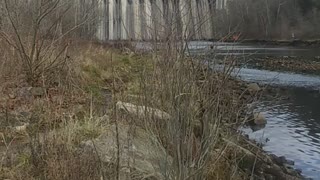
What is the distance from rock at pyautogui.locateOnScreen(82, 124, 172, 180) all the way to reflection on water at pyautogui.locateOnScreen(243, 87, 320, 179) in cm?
353

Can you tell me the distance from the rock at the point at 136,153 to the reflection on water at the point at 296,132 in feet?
11.6

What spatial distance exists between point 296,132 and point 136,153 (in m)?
8.64

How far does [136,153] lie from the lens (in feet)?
16.4

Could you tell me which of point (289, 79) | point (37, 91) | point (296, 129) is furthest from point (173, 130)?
point (289, 79)

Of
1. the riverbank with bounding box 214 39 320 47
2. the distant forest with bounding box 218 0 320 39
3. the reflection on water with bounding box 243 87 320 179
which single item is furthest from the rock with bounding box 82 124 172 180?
the distant forest with bounding box 218 0 320 39

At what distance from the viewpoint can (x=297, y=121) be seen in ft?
46.2

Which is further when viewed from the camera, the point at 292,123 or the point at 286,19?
the point at 286,19

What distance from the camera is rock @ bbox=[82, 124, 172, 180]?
14.3 ft

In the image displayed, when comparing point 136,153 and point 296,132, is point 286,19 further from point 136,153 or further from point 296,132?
point 136,153

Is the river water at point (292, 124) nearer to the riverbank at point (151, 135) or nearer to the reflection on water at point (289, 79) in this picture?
the riverbank at point (151, 135)

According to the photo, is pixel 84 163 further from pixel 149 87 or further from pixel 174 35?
pixel 174 35

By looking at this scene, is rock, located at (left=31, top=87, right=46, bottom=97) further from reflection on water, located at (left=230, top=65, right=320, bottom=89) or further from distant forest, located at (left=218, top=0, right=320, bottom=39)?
distant forest, located at (left=218, top=0, right=320, bottom=39)

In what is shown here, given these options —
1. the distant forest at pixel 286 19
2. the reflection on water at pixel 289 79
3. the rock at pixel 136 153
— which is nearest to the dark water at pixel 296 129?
the reflection on water at pixel 289 79

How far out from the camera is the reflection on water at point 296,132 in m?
10.2
